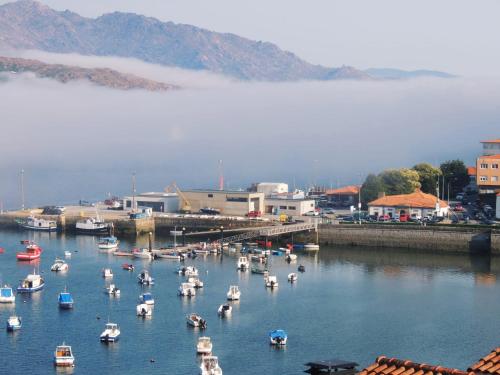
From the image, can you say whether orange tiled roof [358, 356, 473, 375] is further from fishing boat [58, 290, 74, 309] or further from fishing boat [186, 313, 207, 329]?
fishing boat [58, 290, 74, 309]

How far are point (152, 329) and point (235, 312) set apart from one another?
12.7 feet

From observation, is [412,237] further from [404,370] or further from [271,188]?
[404,370]

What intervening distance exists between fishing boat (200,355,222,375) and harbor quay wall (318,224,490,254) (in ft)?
87.9

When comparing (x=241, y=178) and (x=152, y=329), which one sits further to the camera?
(x=241, y=178)

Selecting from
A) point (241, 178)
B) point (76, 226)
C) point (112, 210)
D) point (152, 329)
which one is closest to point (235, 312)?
point (152, 329)

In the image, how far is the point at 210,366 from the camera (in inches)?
1125

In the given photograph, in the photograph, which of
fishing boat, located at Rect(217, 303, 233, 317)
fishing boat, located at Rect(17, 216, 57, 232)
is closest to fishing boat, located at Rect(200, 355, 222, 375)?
fishing boat, located at Rect(217, 303, 233, 317)

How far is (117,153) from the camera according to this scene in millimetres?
196500

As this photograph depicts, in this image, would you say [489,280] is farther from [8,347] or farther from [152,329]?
[8,347]

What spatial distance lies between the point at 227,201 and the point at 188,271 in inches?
794

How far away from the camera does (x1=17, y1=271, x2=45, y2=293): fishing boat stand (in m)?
41.3

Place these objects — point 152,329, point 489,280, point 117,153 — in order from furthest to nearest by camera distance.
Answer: point 117,153, point 489,280, point 152,329

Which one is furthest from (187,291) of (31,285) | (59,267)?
(59,267)

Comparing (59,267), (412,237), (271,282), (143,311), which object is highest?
(412,237)
